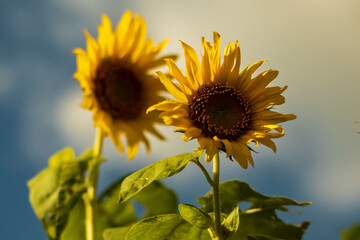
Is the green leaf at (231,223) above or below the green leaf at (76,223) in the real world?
above

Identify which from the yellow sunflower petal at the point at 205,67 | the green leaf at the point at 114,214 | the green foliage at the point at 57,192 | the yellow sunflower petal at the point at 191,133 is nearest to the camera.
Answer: the yellow sunflower petal at the point at 191,133

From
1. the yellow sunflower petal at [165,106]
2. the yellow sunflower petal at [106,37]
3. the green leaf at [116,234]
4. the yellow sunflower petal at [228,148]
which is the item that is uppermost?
the yellow sunflower petal at [106,37]

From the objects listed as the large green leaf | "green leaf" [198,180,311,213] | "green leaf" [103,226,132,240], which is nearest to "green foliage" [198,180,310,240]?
"green leaf" [198,180,311,213]

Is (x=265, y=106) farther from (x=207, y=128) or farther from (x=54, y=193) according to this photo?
(x=54, y=193)

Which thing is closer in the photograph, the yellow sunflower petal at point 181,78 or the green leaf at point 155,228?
the green leaf at point 155,228

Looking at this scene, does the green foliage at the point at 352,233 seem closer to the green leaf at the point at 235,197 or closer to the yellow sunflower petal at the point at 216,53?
the green leaf at the point at 235,197

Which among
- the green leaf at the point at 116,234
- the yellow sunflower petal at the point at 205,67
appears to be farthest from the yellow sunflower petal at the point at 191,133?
the green leaf at the point at 116,234

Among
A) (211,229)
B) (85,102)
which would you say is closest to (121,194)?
(211,229)
